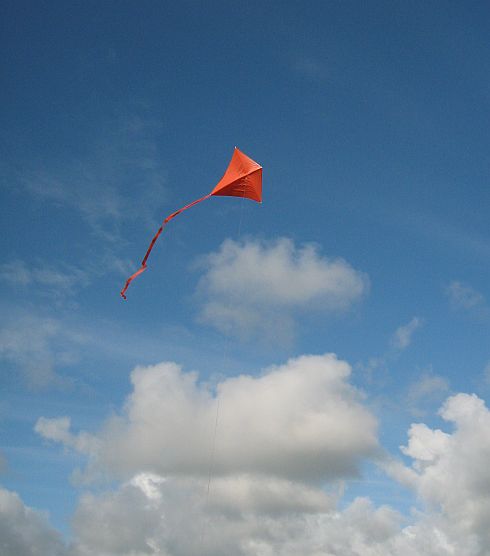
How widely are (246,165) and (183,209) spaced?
6.47m

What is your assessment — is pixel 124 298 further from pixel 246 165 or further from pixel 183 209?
pixel 246 165

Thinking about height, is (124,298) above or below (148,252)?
below

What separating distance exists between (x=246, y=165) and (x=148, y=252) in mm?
10757

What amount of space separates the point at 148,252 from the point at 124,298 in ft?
16.7

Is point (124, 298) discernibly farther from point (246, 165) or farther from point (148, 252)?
point (246, 165)

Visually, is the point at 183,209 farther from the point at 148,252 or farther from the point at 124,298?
the point at 124,298

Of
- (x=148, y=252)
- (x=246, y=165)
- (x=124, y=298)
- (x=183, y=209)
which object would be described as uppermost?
(x=246, y=165)

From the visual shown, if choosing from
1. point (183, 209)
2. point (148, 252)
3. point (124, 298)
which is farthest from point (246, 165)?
point (124, 298)

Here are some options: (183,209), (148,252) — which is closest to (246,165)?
(183,209)

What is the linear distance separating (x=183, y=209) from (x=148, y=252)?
439cm

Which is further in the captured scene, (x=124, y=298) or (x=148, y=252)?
(x=148, y=252)

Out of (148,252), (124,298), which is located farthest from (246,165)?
(124,298)

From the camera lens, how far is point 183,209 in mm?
37469

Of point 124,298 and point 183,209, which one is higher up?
point 183,209
